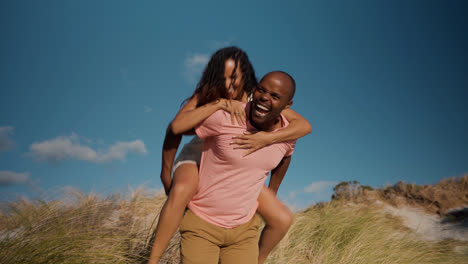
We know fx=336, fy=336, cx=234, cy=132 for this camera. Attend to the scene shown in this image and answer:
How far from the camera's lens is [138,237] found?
13.6 ft

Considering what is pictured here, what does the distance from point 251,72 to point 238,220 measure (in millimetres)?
1231

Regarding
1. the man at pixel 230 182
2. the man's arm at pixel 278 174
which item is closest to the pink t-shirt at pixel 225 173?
the man at pixel 230 182

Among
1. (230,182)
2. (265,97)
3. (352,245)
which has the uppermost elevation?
(265,97)

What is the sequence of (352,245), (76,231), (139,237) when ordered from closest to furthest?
1. (76,231)
2. (139,237)
3. (352,245)

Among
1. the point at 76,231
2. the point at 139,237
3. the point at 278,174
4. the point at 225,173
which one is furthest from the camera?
the point at 139,237

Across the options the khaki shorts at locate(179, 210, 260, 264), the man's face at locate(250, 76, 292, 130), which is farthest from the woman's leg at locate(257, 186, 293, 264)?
the man's face at locate(250, 76, 292, 130)

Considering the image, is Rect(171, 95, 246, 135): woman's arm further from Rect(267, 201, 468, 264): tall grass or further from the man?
Rect(267, 201, 468, 264): tall grass

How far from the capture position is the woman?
7.36 feet

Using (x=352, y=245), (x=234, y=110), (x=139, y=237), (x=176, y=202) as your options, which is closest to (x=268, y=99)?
(x=234, y=110)

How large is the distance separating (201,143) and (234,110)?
0.63 meters

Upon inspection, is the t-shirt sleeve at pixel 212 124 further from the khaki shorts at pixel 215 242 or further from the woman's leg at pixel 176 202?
the khaki shorts at pixel 215 242

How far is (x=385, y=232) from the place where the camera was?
6086mm

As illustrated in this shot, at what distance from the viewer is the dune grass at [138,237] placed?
2736 millimetres

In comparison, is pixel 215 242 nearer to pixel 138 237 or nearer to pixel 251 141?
pixel 251 141
